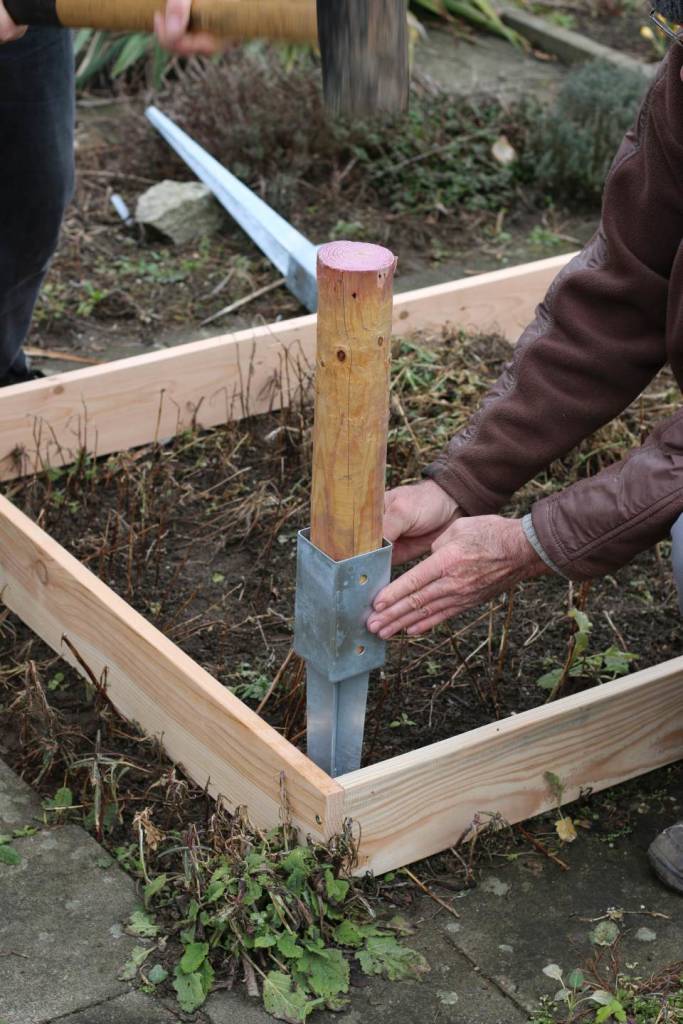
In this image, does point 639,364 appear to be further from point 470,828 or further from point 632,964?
point 632,964

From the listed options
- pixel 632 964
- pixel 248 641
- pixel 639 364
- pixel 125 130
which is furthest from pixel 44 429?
pixel 125 130

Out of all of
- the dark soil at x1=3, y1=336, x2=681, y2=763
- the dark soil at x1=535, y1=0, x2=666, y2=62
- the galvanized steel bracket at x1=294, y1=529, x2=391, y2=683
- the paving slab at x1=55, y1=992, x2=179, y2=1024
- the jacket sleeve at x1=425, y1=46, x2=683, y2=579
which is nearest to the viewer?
the paving slab at x1=55, y1=992, x2=179, y2=1024

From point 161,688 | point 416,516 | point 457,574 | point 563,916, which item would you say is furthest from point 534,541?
point 161,688

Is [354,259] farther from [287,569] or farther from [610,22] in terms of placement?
[610,22]

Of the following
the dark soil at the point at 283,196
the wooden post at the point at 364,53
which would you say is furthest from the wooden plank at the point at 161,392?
the wooden post at the point at 364,53

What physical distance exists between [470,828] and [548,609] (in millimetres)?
830

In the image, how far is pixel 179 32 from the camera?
2.30m

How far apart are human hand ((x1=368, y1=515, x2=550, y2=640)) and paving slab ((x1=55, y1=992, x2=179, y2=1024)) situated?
715 mm

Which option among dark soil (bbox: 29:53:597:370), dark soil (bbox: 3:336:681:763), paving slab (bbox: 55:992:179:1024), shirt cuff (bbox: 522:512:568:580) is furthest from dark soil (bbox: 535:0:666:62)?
paving slab (bbox: 55:992:179:1024)

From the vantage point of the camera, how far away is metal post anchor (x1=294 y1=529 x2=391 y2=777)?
235 cm

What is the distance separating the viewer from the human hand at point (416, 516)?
2.64 m

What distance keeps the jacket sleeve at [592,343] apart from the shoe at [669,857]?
709 mm

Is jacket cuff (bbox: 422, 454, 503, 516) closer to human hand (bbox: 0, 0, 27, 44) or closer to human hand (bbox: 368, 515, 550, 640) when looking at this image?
human hand (bbox: 368, 515, 550, 640)

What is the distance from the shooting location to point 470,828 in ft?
8.41
